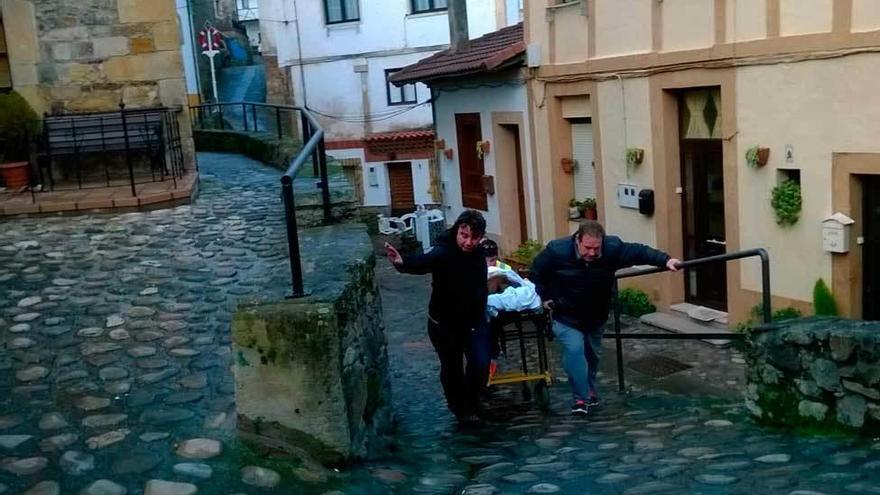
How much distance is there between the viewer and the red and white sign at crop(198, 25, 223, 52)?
1173 inches

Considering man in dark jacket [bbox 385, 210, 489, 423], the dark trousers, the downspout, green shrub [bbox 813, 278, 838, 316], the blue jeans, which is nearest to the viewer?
man in dark jacket [bbox 385, 210, 489, 423]

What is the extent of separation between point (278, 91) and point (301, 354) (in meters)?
26.3

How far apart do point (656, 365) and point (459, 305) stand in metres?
4.82

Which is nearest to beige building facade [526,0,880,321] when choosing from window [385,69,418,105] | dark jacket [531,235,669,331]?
dark jacket [531,235,669,331]

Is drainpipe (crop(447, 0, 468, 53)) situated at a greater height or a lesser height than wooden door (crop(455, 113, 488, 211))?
greater

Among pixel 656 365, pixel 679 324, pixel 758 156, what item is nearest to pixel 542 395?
pixel 656 365

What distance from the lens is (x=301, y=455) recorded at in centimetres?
409

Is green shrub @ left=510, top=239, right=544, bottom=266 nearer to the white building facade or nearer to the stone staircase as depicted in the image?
the stone staircase

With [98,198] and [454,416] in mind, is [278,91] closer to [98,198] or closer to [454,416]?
[98,198]

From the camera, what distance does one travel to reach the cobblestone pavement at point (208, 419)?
3904mm

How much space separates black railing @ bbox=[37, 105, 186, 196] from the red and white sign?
19.7 m

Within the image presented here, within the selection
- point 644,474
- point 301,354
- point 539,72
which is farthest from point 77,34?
point 644,474

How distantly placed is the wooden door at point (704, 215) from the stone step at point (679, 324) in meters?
0.31

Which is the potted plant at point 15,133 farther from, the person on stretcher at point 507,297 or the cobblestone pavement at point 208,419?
the person on stretcher at point 507,297
